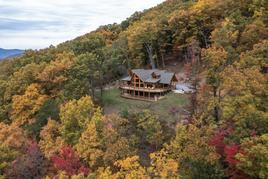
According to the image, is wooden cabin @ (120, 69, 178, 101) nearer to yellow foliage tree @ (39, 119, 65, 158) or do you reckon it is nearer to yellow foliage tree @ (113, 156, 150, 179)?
yellow foliage tree @ (39, 119, 65, 158)

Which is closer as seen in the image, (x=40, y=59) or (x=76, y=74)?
(x=76, y=74)

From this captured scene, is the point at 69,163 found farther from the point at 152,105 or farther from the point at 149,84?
the point at 149,84

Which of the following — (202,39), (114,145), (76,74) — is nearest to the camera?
(114,145)

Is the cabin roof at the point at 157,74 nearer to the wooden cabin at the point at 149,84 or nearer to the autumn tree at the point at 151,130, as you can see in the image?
the wooden cabin at the point at 149,84

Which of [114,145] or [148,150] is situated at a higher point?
[114,145]

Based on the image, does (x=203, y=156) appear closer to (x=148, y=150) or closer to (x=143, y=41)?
(x=148, y=150)

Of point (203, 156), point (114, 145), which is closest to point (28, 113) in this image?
point (114, 145)

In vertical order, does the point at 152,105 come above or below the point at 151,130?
below

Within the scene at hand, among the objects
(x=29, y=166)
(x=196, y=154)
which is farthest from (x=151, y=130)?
(x=29, y=166)
